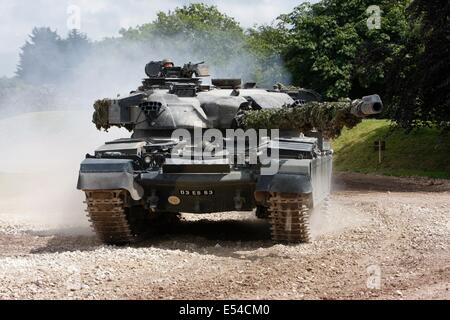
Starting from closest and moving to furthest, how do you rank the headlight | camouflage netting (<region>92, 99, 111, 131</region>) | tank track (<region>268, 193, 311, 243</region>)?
tank track (<region>268, 193, 311, 243</region>), the headlight, camouflage netting (<region>92, 99, 111, 131</region>)

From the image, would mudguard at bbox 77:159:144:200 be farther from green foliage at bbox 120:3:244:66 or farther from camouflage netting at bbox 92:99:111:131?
green foliage at bbox 120:3:244:66

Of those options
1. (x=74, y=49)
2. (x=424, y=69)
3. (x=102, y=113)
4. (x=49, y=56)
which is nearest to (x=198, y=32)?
(x=74, y=49)

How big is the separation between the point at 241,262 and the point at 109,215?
88.0 inches

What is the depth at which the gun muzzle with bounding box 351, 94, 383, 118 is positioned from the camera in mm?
8359

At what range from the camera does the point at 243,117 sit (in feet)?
37.7

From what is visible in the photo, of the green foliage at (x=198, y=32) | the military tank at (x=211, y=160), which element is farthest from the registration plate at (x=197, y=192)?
the green foliage at (x=198, y=32)

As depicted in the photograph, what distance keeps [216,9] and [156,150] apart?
148ft

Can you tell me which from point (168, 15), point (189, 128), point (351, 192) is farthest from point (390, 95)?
point (168, 15)

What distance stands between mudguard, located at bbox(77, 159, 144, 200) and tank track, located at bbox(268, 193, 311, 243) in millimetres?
1814

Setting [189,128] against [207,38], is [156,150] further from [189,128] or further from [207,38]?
[207,38]

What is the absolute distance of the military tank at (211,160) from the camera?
9422 mm

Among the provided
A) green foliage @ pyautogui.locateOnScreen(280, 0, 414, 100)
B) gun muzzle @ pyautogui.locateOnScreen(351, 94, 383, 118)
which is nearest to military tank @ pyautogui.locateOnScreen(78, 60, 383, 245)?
gun muzzle @ pyautogui.locateOnScreen(351, 94, 383, 118)

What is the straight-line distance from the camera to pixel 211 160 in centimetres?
1001

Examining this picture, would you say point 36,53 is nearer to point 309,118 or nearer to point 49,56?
point 49,56
